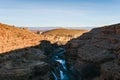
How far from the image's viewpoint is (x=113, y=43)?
3238 inches

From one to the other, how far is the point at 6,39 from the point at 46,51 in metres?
13.6

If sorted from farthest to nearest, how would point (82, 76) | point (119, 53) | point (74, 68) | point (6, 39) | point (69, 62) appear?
point (6, 39), point (69, 62), point (74, 68), point (82, 76), point (119, 53)

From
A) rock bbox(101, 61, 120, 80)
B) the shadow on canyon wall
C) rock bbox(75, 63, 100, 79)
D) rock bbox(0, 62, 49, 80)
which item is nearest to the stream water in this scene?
the shadow on canyon wall

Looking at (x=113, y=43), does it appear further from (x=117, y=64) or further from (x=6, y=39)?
(x=6, y=39)

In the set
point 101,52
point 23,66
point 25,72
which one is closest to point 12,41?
point 23,66

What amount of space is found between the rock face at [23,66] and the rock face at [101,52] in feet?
33.5

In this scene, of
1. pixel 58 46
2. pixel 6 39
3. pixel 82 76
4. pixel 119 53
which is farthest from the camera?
pixel 58 46

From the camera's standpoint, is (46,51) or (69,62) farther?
(46,51)

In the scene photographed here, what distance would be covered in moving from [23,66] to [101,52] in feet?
66.4

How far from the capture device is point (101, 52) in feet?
260

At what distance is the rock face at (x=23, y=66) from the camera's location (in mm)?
69812

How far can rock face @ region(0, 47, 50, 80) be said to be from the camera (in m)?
69.8

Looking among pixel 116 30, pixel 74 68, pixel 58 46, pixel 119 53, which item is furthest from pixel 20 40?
pixel 119 53

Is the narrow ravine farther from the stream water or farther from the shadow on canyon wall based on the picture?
the shadow on canyon wall
